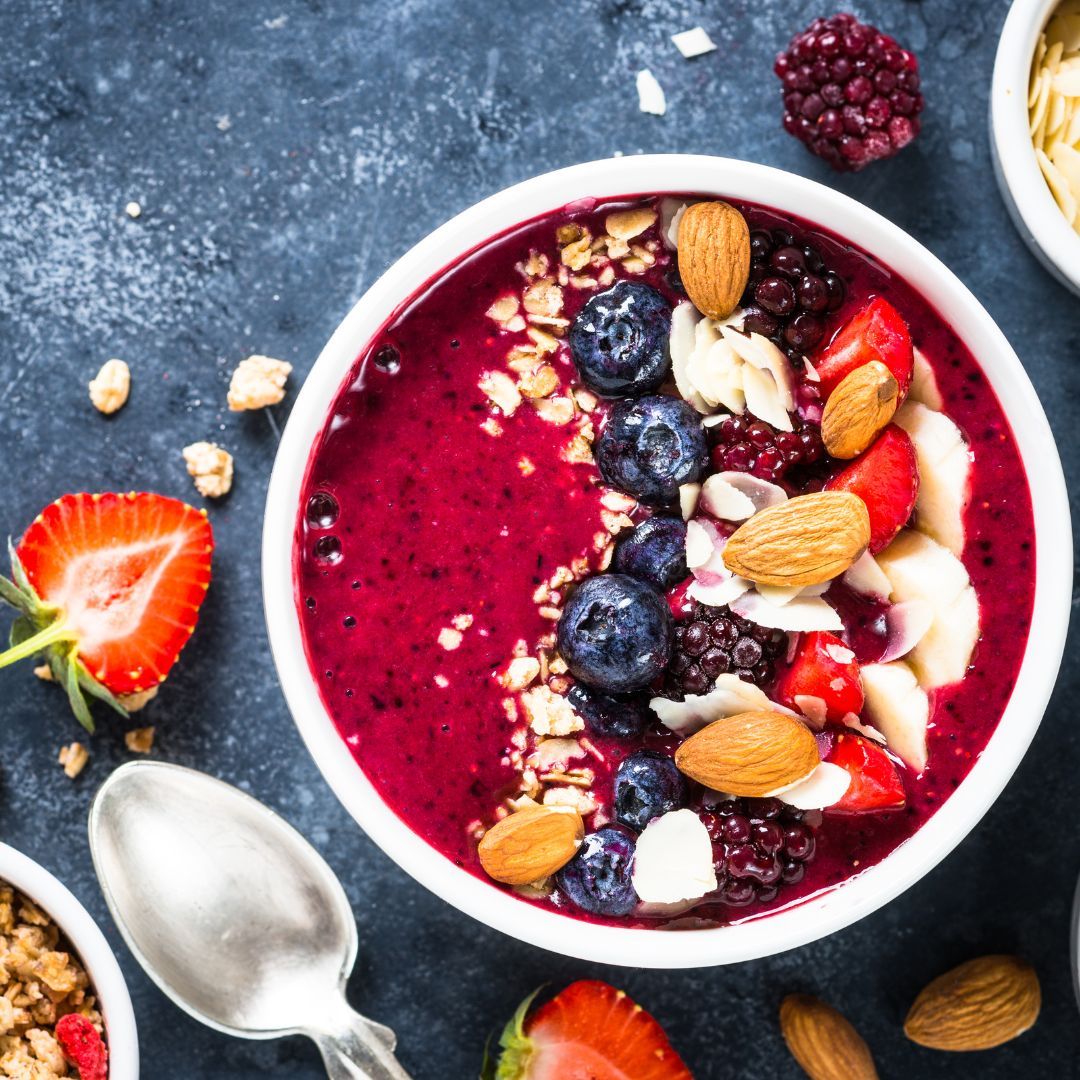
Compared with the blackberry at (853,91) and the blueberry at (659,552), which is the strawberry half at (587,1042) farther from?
the blackberry at (853,91)

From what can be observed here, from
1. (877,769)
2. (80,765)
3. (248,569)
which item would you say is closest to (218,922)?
(80,765)

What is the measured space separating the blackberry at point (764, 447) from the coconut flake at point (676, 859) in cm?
39

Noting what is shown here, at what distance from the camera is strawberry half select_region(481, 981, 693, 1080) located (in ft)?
5.99

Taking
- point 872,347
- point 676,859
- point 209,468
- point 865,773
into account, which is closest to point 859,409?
point 872,347

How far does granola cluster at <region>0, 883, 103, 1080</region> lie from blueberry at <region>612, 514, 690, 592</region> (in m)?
0.88

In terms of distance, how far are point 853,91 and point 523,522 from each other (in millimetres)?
664

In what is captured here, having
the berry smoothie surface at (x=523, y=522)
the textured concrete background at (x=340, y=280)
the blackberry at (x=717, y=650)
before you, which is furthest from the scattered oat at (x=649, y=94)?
the blackberry at (x=717, y=650)

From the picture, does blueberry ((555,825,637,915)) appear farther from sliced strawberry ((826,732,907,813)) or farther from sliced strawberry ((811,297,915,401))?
sliced strawberry ((811,297,915,401))

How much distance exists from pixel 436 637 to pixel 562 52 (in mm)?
791

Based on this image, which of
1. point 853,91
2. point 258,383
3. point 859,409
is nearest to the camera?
point 859,409

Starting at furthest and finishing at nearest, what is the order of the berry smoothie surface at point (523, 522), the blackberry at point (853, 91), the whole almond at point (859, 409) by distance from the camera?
the blackberry at point (853, 91), the berry smoothie surface at point (523, 522), the whole almond at point (859, 409)

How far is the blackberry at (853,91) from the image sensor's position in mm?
1688

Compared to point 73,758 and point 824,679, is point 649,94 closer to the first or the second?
point 824,679

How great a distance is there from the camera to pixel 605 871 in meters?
1.58
